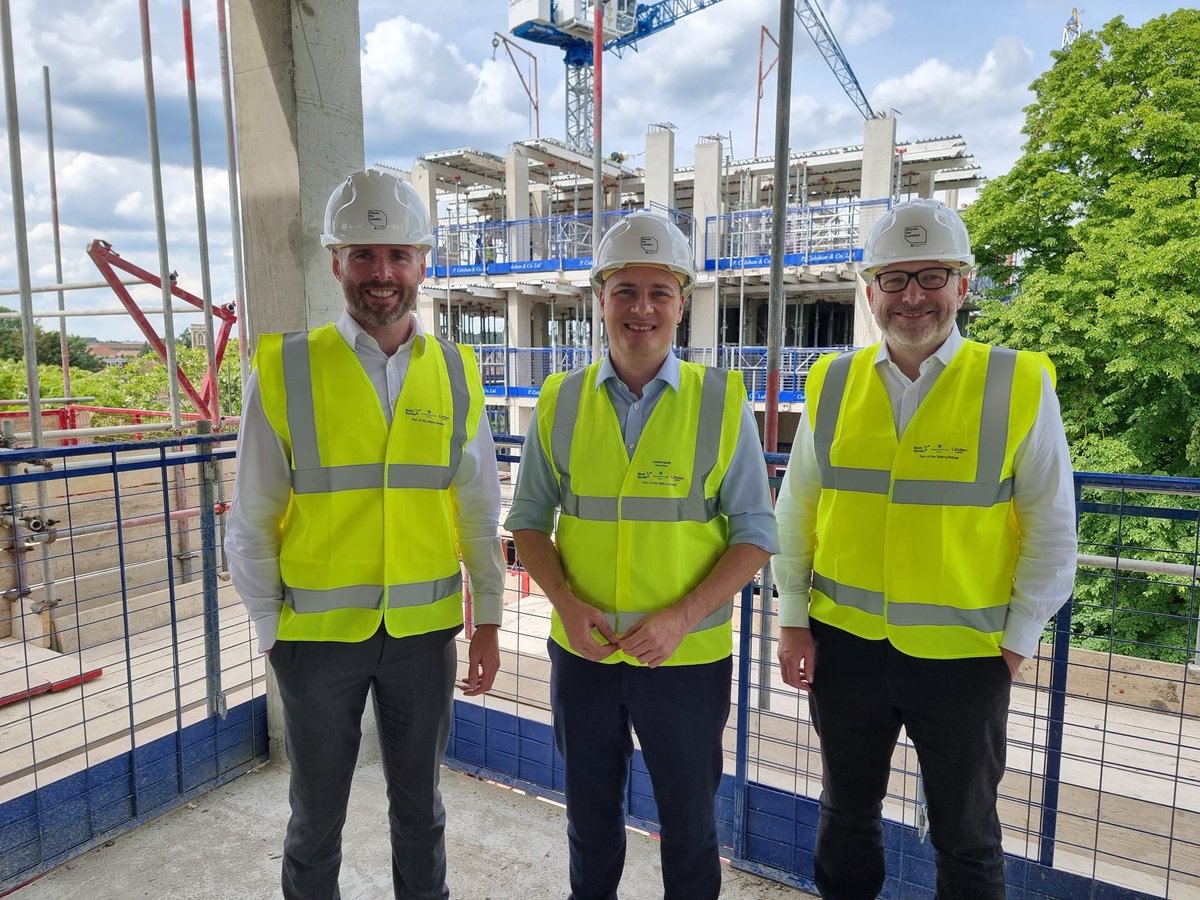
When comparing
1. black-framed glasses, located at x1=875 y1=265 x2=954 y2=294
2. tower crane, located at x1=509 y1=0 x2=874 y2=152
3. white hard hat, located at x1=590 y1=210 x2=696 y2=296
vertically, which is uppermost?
tower crane, located at x1=509 y1=0 x2=874 y2=152

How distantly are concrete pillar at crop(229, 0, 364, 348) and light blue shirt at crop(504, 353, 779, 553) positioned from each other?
1.64 metres

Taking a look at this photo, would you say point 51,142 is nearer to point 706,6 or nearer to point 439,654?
point 439,654

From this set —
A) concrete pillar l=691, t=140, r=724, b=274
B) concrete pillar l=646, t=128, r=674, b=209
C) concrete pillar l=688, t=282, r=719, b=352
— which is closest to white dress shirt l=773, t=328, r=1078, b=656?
concrete pillar l=688, t=282, r=719, b=352

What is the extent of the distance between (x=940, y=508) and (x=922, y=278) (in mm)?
583

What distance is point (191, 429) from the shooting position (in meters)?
6.65

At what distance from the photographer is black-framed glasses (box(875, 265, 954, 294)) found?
1.97 metres

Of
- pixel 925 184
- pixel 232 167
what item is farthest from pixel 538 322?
pixel 232 167

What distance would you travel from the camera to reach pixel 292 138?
3.14 m

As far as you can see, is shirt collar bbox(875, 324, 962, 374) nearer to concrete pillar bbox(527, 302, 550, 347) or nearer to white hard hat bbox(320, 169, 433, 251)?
white hard hat bbox(320, 169, 433, 251)

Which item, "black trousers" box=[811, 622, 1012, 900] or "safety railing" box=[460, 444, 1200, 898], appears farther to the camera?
"safety railing" box=[460, 444, 1200, 898]

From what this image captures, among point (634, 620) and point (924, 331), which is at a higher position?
point (924, 331)

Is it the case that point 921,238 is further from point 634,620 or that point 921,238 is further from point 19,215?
point 19,215

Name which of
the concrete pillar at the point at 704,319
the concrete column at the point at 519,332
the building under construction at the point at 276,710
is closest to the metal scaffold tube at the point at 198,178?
the building under construction at the point at 276,710

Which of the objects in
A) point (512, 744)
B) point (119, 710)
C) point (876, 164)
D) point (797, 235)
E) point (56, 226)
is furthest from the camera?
point (797, 235)
